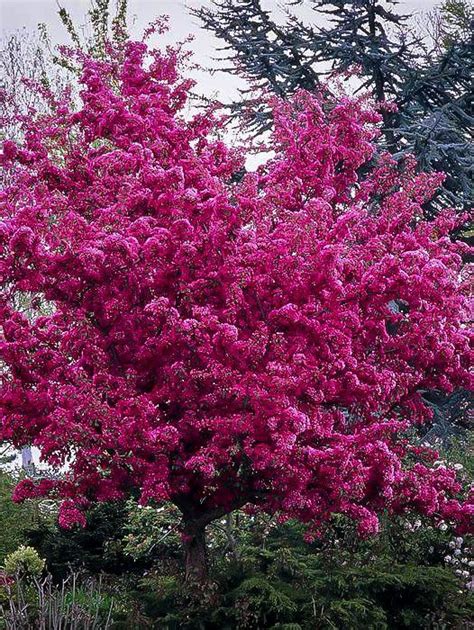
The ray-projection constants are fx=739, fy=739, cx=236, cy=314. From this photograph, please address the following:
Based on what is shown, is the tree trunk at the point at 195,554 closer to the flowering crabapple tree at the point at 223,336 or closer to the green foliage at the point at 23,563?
the flowering crabapple tree at the point at 223,336

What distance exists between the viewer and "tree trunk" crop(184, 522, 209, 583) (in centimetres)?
555

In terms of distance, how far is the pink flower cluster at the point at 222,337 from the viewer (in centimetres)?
452

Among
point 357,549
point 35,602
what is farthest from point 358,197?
point 35,602

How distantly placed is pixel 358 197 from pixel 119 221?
2.08 metres

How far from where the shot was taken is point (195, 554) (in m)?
5.64

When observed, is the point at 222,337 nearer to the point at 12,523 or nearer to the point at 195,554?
the point at 195,554

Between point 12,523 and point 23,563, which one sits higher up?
point 12,523

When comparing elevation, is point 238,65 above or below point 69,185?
above

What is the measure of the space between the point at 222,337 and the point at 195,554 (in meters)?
2.06

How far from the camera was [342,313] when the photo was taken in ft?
15.2

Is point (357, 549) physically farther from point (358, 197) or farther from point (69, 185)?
point (69, 185)

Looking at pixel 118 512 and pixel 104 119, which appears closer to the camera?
pixel 104 119

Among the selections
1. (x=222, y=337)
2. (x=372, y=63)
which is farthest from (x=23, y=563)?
(x=372, y=63)

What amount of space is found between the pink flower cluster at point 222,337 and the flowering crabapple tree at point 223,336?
0.05 feet
